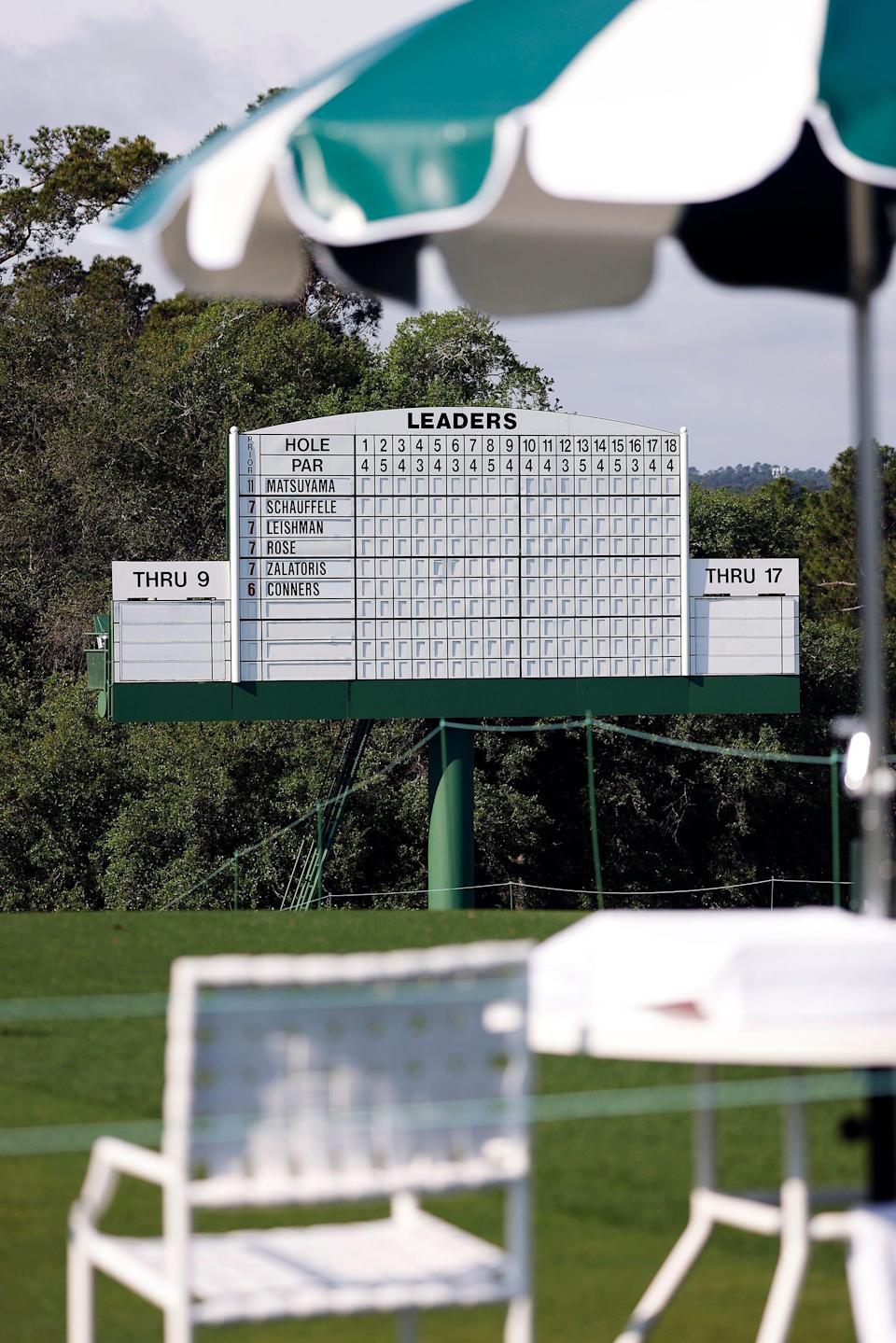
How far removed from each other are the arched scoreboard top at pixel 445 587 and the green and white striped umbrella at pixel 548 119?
14.5 m

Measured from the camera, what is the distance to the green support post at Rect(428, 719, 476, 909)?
1977 centimetres

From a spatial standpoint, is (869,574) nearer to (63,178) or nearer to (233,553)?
(233,553)

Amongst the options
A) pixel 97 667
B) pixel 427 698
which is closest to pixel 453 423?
pixel 427 698

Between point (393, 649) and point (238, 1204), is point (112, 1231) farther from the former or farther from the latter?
point (393, 649)

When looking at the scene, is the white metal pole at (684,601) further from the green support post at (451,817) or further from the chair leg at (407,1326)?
the chair leg at (407,1326)

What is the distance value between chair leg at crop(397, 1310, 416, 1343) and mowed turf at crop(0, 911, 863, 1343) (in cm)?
100

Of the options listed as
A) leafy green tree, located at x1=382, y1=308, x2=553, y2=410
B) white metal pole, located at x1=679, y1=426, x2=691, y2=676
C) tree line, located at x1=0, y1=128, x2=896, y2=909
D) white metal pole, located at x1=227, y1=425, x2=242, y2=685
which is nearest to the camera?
white metal pole, located at x1=227, y1=425, x2=242, y2=685

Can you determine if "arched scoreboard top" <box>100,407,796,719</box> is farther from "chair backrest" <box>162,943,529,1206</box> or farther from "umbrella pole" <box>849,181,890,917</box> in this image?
"chair backrest" <box>162,943,529,1206</box>

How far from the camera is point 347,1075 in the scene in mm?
3148

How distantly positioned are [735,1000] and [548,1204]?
2.44m

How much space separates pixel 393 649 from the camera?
749 inches

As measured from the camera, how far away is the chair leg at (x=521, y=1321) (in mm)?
3248

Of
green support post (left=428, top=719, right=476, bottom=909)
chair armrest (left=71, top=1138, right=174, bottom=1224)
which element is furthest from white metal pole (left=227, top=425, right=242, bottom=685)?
chair armrest (left=71, top=1138, right=174, bottom=1224)

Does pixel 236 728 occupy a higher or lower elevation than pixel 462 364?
lower
